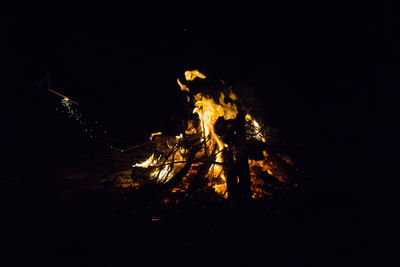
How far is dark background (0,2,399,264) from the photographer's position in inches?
88.2

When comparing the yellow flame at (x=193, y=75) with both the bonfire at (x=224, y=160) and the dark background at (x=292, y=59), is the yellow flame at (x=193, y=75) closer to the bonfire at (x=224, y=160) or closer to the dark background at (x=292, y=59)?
the bonfire at (x=224, y=160)

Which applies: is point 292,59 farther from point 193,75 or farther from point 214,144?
point 214,144

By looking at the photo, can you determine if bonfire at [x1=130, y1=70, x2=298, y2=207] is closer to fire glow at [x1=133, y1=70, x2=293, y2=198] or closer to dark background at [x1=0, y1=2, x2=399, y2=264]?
fire glow at [x1=133, y1=70, x2=293, y2=198]

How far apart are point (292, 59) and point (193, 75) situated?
1328 mm

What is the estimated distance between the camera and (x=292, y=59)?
246 centimetres

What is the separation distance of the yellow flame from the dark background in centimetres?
10

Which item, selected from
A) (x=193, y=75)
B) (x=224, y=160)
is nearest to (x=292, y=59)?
(x=193, y=75)

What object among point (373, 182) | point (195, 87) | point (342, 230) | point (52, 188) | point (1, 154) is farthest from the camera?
point (1, 154)

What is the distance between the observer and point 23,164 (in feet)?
16.0

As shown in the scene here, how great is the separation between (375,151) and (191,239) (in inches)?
93.4

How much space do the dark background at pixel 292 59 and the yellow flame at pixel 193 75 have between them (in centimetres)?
10

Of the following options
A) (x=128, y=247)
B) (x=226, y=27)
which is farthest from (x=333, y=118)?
(x=128, y=247)

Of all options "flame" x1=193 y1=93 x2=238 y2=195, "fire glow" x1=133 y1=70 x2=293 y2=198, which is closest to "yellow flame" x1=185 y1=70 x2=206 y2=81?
"fire glow" x1=133 y1=70 x2=293 y2=198

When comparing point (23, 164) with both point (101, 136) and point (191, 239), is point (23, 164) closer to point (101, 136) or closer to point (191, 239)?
point (101, 136)
